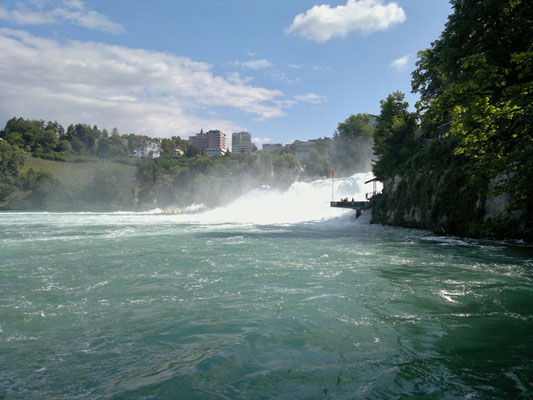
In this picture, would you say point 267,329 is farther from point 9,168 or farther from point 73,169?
point 73,169

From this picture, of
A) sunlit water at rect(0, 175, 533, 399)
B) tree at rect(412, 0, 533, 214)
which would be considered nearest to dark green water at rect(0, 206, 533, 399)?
sunlit water at rect(0, 175, 533, 399)

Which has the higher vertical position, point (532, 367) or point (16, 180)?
point (16, 180)

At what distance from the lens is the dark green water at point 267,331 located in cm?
425

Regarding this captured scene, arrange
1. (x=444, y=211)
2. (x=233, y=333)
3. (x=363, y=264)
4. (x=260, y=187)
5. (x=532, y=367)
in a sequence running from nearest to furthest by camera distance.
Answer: (x=532, y=367)
(x=233, y=333)
(x=363, y=264)
(x=444, y=211)
(x=260, y=187)

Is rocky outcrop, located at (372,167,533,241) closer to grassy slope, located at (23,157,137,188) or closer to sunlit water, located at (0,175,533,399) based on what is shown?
sunlit water, located at (0,175,533,399)

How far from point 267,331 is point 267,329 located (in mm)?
94

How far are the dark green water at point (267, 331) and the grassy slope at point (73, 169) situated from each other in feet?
386

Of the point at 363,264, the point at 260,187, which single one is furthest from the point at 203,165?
the point at 363,264

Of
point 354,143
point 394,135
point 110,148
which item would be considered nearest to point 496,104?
point 394,135

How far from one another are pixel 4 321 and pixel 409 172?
31950 millimetres

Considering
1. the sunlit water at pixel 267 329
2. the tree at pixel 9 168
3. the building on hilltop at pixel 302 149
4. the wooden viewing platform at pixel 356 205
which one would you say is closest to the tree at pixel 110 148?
the tree at pixel 9 168

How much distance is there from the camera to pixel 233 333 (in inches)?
237

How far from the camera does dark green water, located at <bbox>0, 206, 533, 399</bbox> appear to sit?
4250 mm

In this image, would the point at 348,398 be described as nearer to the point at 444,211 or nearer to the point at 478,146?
the point at 478,146
